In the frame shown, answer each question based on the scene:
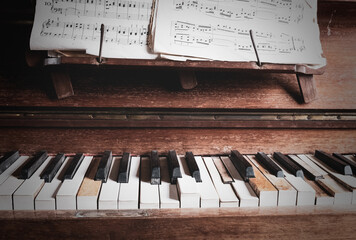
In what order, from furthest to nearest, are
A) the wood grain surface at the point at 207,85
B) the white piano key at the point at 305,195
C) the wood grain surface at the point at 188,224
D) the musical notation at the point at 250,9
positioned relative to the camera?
the wood grain surface at the point at 207,85 < the musical notation at the point at 250,9 < the white piano key at the point at 305,195 < the wood grain surface at the point at 188,224

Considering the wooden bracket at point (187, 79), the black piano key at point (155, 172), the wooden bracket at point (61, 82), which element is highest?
the wooden bracket at point (187, 79)

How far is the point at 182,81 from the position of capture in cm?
153

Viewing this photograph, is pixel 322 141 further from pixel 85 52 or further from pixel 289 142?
pixel 85 52

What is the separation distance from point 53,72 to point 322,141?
171cm

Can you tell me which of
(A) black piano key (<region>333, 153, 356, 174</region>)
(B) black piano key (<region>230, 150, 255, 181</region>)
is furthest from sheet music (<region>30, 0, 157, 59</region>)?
(A) black piano key (<region>333, 153, 356, 174</region>)

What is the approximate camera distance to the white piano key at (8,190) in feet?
3.60

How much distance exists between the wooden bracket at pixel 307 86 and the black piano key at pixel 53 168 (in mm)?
1456

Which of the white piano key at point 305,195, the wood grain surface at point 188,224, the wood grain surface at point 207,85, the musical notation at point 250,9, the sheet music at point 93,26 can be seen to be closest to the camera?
the wood grain surface at point 188,224

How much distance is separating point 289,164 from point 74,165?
1.15 metres

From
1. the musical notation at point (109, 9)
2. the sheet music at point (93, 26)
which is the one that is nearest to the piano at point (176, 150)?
the sheet music at point (93, 26)

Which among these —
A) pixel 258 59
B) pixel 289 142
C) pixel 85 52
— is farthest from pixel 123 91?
pixel 289 142

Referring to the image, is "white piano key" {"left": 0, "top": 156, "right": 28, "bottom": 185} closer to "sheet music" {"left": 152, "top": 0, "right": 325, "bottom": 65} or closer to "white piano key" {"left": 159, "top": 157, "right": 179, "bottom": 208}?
"white piano key" {"left": 159, "top": 157, "right": 179, "bottom": 208}

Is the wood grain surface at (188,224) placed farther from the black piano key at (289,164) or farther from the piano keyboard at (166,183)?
the black piano key at (289,164)

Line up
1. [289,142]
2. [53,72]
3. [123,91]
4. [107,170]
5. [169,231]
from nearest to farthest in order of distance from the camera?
1. [169,231]
2. [107,170]
3. [53,72]
4. [123,91]
5. [289,142]
